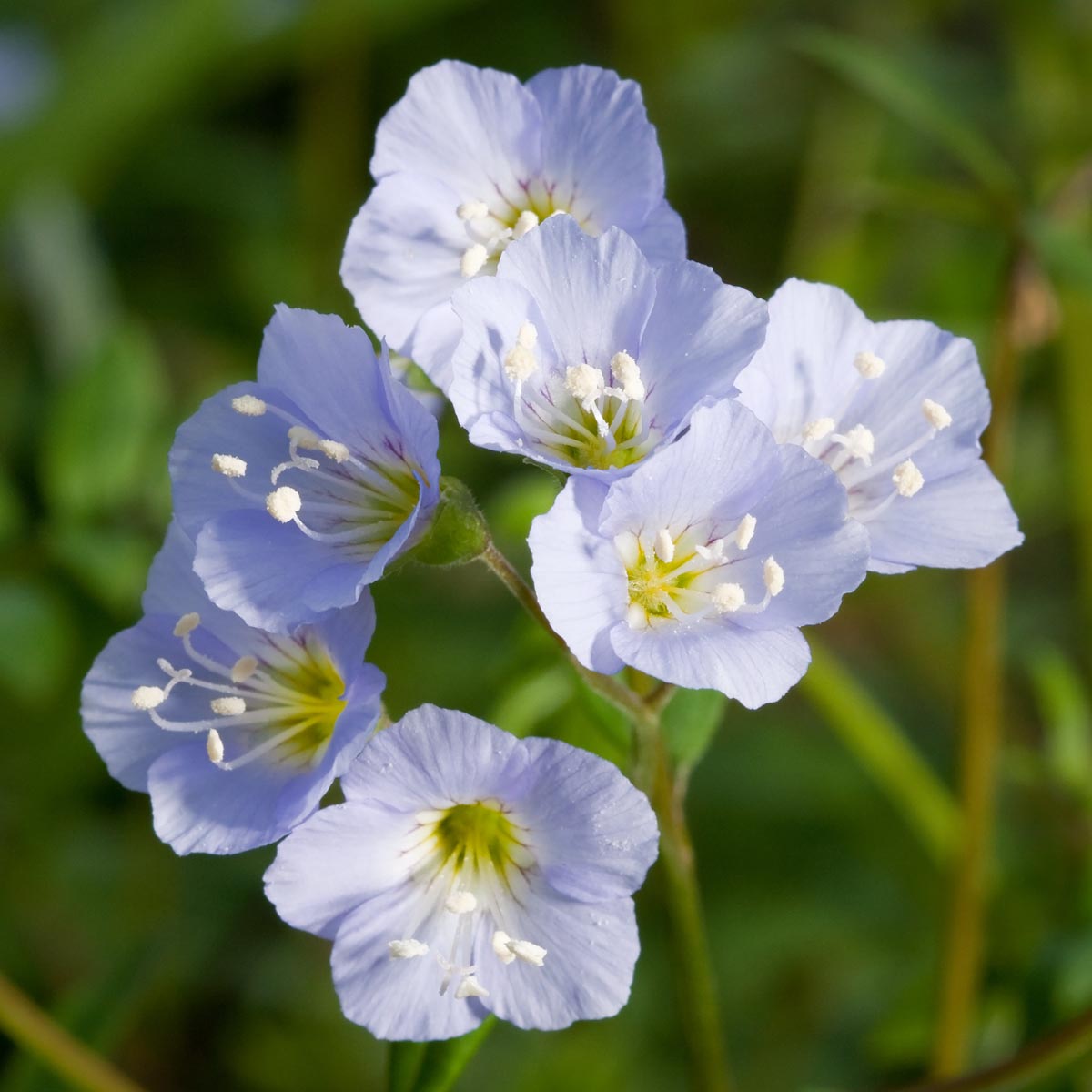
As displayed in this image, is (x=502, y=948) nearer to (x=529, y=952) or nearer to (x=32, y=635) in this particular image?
(x=529, y=952)

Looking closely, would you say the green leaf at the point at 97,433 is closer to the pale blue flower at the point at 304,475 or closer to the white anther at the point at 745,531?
the pale blue flower at the point at 304,475

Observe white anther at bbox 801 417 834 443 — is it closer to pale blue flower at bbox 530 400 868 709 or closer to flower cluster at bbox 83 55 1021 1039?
flower cluster at bbox 83 55 1021 1039

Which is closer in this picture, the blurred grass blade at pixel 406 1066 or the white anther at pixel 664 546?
the white anther at pixel 664 546

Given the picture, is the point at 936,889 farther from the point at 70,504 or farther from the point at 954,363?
the point at 70,504

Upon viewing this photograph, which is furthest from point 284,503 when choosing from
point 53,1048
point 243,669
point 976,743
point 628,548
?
point 976,743

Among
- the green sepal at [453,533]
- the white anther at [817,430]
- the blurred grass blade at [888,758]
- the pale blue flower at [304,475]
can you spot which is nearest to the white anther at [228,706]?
the pale blue flower at [304,475]

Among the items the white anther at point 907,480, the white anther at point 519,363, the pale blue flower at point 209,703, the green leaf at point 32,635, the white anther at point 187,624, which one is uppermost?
the white anther at point 519,363

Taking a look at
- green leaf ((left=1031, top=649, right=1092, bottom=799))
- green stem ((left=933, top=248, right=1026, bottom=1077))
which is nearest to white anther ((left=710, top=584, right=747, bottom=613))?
green stem ((left=933, top=248, right=1026, bottom=1077))
